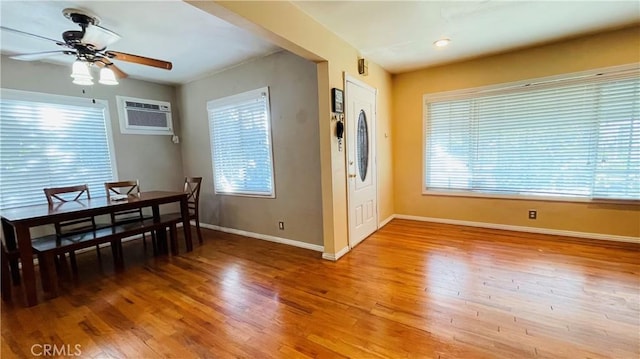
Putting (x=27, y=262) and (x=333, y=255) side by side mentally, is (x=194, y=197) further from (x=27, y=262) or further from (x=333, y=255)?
(x=333, y=255)

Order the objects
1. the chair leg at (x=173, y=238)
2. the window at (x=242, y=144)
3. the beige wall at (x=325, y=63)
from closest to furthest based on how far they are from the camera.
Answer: the beige wall at (x=325, y=63), the chair leg at (x=173, y=238), the window at (x=242, y=144)

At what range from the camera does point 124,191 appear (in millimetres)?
4105

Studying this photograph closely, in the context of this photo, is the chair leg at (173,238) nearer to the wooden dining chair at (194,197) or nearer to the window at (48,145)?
the wooden dining chair at (194,197)

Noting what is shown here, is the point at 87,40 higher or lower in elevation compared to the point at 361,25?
lower

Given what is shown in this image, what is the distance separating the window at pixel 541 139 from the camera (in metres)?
3.26

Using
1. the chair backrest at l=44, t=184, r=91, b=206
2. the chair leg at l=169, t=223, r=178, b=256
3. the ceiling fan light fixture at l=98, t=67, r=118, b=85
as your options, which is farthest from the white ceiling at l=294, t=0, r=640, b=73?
the chair backrest at l=44, t=184, r=91, b=206

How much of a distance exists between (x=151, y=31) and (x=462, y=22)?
3.19m

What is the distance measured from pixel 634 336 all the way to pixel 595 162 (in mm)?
2482

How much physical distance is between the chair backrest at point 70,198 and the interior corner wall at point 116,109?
352 mm

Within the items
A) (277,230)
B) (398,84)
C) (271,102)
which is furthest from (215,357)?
(398,84)

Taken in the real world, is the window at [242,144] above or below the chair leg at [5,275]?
above

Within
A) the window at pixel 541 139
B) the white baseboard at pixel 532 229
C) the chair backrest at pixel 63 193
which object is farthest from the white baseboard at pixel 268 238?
the window at pixel 541 139

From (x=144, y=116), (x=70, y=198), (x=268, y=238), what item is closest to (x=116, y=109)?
(x=144, y=116)

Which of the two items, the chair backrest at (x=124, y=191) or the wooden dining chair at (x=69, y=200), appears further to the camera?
the chair backrest at (x=124, y=191)
